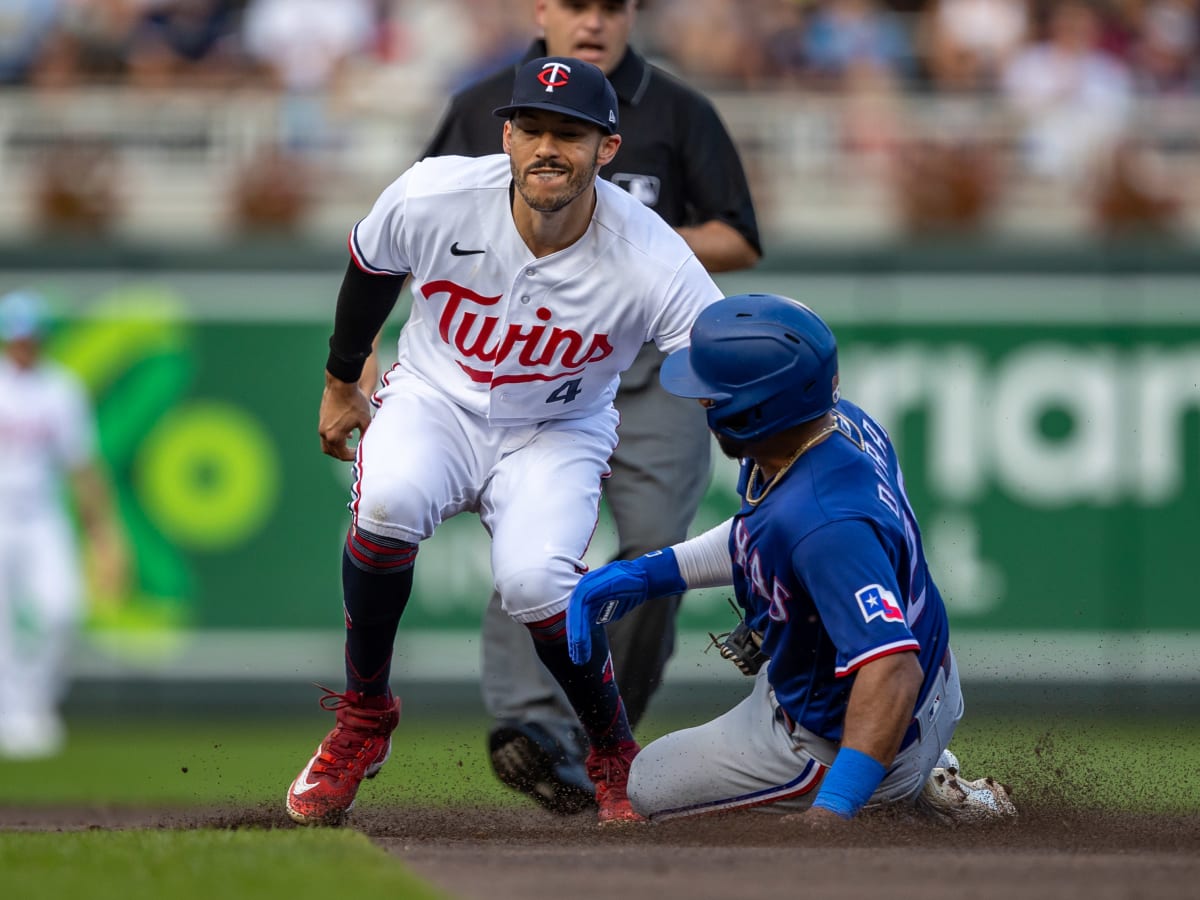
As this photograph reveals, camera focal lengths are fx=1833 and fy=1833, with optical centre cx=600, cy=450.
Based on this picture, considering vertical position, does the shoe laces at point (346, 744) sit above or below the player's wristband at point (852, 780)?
below

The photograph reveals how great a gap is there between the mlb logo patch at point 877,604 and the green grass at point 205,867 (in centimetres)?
140

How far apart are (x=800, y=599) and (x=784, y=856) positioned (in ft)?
2.70

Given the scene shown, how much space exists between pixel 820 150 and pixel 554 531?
833cm

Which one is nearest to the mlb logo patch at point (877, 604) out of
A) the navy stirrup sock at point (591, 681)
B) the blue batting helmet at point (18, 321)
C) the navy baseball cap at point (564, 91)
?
the navy stirrup sock at point (591, 681)

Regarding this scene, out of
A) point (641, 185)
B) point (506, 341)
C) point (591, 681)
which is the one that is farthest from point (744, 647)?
point (641, 185)

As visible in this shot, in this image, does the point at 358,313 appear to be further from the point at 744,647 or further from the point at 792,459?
the point at 744,647

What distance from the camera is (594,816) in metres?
6.28

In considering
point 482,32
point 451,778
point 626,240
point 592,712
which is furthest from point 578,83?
point 482,32

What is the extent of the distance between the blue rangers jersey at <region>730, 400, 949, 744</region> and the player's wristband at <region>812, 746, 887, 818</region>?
0.75 ft

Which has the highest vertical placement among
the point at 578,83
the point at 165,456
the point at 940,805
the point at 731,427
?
the point at 578,83

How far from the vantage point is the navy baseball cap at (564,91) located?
211 inches

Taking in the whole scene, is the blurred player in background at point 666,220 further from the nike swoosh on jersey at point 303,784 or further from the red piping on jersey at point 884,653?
the red piping on jersey at point 884,653

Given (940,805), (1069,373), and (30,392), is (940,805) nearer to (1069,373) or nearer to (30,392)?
(1069,373)

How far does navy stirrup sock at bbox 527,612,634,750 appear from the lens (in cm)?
575
